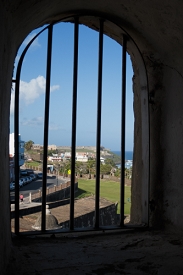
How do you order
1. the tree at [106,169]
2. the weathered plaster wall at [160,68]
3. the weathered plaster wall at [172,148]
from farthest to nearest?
the tree at [106,169] < the weathered plaster wall at [172,148] < the weathered plaster wall at [160,68]

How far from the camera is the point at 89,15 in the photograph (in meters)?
2.68

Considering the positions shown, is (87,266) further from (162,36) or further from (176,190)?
(162,36)

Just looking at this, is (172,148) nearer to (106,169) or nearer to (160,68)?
(160,68)

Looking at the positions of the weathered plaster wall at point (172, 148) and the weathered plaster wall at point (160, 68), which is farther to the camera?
the weathered plaster wall at point (172, 148)

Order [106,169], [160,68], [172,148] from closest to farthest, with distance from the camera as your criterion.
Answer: [172,148] < [160,68] < [106,169]

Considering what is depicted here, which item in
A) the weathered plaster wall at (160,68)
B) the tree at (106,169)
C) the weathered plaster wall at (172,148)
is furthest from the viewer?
the tree at (106,169)

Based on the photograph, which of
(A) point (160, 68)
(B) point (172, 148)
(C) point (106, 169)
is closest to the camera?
(B) point (172, 148)

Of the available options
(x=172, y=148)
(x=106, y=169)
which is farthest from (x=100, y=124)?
(x=106, y=169)

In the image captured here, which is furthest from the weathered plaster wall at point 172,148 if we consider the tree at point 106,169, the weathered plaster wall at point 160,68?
the tree at point 106,169

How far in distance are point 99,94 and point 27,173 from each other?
27200mm

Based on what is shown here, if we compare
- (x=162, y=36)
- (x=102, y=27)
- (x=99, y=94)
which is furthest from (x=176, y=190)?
(x=102, y=27)

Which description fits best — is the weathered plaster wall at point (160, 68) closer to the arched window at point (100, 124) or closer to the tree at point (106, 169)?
the arched window at point (100, 124)

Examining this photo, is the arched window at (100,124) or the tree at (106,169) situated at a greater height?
the arched window at (100,124)

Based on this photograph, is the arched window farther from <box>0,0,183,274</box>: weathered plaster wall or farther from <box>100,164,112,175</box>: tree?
<box>100,164,112,175</box>: tree
